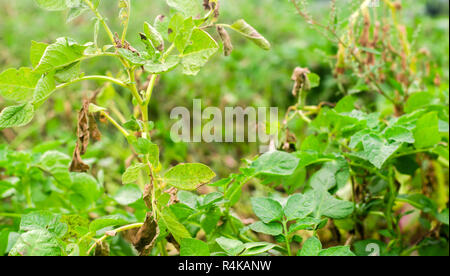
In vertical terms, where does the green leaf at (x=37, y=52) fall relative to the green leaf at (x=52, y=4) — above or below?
below

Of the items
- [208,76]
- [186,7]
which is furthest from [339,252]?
[208,76]

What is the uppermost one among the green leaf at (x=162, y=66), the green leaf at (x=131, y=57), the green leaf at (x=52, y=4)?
the green leaf at (x=52, y=4)

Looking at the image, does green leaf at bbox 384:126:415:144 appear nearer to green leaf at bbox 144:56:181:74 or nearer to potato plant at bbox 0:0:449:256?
potato plant at bbox 0:0:449:256

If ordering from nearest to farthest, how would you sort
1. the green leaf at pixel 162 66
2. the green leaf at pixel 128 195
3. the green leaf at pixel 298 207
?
1. the green leaf at pixel 162 66
2. the green leaf at pixel 298 207
3. the green leaf at pixel 128 195

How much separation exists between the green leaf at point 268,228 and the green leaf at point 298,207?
0.02 metres

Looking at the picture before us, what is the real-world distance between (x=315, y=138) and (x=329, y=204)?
0.17 m

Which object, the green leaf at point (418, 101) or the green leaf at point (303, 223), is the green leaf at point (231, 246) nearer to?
the green leaf at point (303, 223)

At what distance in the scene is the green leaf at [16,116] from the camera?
21.6 inches

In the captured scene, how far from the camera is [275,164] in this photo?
686mm

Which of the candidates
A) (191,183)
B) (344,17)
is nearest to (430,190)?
(344,17)

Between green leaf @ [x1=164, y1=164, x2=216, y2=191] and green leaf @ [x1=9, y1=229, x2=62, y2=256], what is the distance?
17 cm

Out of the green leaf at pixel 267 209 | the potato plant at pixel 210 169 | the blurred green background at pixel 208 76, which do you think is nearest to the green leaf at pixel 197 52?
the potato plant at pixel 210 169

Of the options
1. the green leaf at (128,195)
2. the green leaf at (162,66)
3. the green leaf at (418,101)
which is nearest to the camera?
the green leaf at (162,66)
